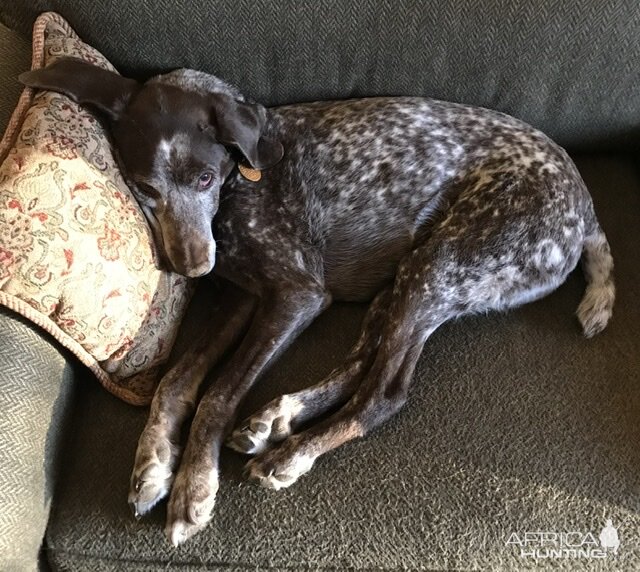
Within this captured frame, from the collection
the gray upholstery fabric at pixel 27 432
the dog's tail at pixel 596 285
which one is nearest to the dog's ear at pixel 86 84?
the gray upholstery fabric at pixel 27 432

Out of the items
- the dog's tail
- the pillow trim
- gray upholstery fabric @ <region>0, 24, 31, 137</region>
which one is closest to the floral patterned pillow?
the pillow trim

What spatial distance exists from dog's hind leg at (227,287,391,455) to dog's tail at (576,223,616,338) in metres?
0.62

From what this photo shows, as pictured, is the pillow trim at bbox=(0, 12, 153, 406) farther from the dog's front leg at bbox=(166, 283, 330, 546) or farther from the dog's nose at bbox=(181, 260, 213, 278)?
the dog's nose at bbox=(181, 260, 213, 278)

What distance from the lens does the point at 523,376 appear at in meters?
1.99

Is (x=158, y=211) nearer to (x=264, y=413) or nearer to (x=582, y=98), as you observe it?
(x=264, y=413)

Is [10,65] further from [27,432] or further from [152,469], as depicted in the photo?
[152,469]

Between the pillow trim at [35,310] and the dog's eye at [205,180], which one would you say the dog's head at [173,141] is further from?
the pillow trim at [35,310]

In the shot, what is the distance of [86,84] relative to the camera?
1956 millimetres

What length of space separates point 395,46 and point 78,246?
121 centimetres

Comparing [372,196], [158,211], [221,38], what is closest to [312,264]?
[372,196]

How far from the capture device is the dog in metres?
1.91

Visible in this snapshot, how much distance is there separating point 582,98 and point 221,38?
49.1 inches

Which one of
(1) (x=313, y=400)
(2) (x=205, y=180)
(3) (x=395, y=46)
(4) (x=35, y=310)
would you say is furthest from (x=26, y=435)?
(3) (x=395, y=46)

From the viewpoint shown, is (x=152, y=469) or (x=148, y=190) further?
(x=148, y=190)
